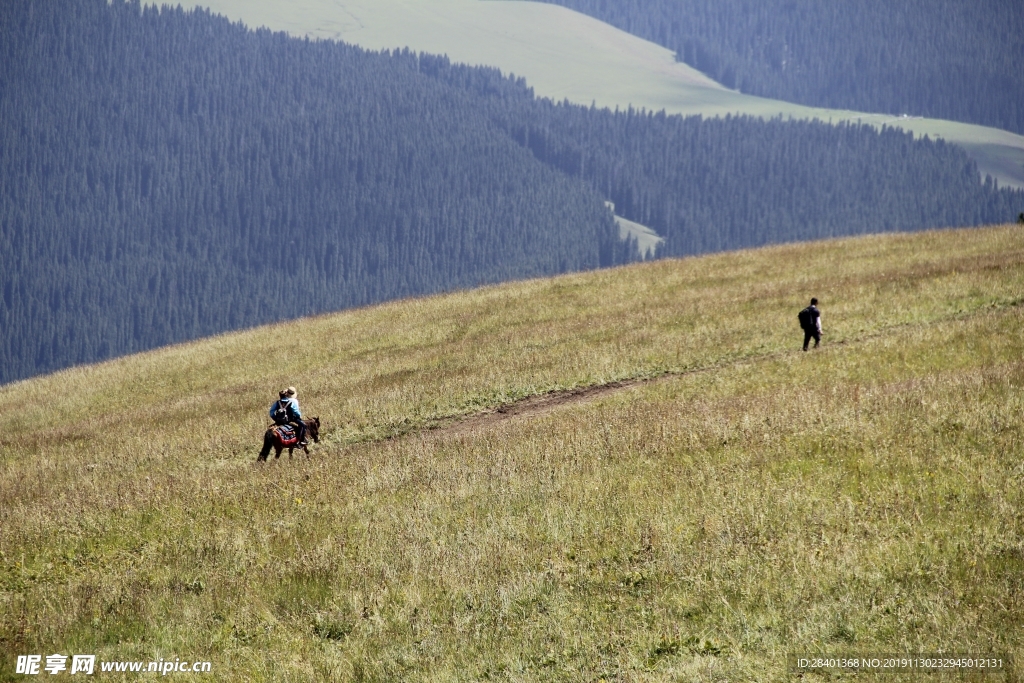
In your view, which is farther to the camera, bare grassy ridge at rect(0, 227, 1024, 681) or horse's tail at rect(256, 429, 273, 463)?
horse's tail at rect(256, 429, 273, 463)

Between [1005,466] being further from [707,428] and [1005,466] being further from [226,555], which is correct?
[226,555]

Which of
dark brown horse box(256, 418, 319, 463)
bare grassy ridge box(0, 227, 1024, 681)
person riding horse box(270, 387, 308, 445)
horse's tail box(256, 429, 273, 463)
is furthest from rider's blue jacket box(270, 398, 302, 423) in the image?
bare grassy ridge box(0, 227, 1024, 681)

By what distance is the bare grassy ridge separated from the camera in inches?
332

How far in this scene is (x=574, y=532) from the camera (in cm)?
1070

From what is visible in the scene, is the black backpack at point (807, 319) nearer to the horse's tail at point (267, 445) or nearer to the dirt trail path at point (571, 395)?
the dirt trail path at point (571, 395)

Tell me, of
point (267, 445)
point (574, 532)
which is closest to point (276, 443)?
point (267, 445)

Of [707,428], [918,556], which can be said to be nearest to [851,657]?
[918,556]

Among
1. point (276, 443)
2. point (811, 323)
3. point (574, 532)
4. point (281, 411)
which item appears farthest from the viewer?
point (811, 323)

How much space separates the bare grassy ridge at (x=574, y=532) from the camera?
332 inches

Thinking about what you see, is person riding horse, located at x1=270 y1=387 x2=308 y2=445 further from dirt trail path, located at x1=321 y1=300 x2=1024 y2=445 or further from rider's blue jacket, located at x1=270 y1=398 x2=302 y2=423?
dirt trail path, located at x1=321 y1=300 x2=1024 y2=445

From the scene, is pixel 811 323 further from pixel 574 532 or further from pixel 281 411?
pixel 574 532

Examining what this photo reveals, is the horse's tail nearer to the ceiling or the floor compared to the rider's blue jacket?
nearer to the floor

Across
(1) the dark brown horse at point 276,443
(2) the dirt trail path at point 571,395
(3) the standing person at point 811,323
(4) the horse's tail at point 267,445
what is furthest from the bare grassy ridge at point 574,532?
(3) the standing person at point 811,323

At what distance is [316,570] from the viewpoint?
10.5 m
